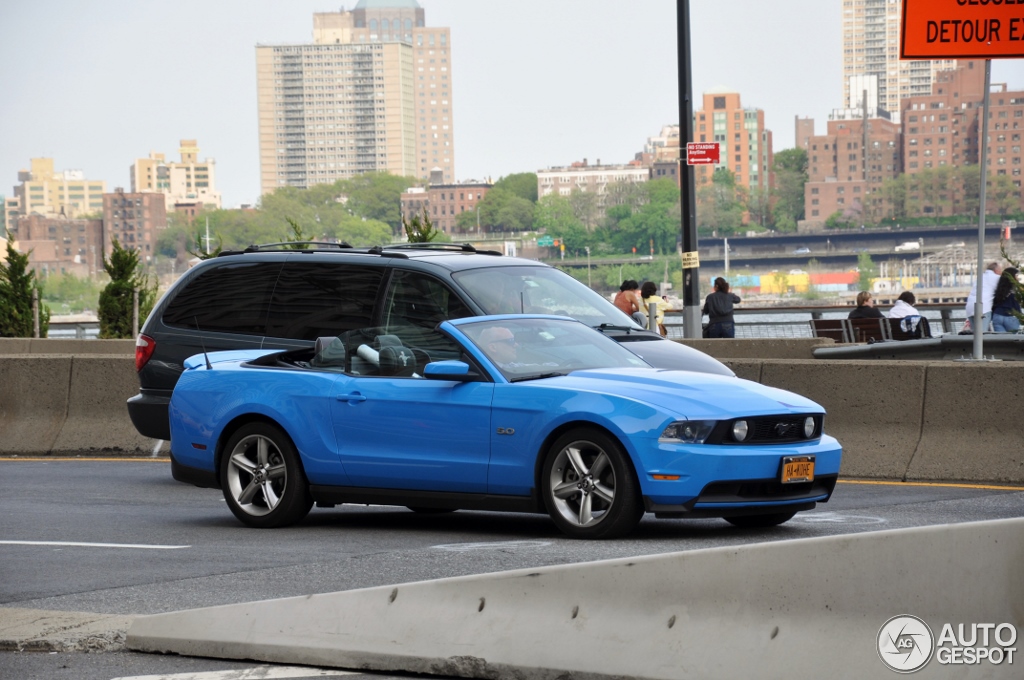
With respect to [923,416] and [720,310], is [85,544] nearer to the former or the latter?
[923,416]

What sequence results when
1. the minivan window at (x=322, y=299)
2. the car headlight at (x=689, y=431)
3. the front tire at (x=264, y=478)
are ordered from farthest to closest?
the minivan window at (x=322, y=299) → the front tire at (x=264, y=478) → the car headlight at (x=689, y=431)

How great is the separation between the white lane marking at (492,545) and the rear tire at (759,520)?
128 centimetres

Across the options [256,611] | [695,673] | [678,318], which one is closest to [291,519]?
[256,611]

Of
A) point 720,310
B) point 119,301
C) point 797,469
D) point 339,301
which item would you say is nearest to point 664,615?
point 797,469

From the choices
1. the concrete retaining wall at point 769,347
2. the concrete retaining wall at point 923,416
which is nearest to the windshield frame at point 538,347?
the concrete retaining wall at point 923,416

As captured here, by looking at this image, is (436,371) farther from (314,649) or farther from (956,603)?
(956,603)

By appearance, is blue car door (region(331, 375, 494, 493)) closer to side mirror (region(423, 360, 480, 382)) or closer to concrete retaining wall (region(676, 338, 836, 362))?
side mirror (region(423, 360, 480, 382))

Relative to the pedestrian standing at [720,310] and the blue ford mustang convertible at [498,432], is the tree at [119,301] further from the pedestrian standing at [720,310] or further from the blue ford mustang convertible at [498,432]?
the blue ford mustang convertible at [498,432]

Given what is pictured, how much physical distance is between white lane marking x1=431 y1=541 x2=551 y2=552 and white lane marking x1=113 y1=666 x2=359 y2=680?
275 cm

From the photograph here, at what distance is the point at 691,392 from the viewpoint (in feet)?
27.1

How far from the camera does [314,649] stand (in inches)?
214

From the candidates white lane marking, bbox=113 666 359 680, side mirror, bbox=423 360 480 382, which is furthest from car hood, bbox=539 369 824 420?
white lane marking, bbox=113 666 359 680

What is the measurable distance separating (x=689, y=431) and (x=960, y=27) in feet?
18.9

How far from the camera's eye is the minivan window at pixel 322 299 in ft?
38.2
